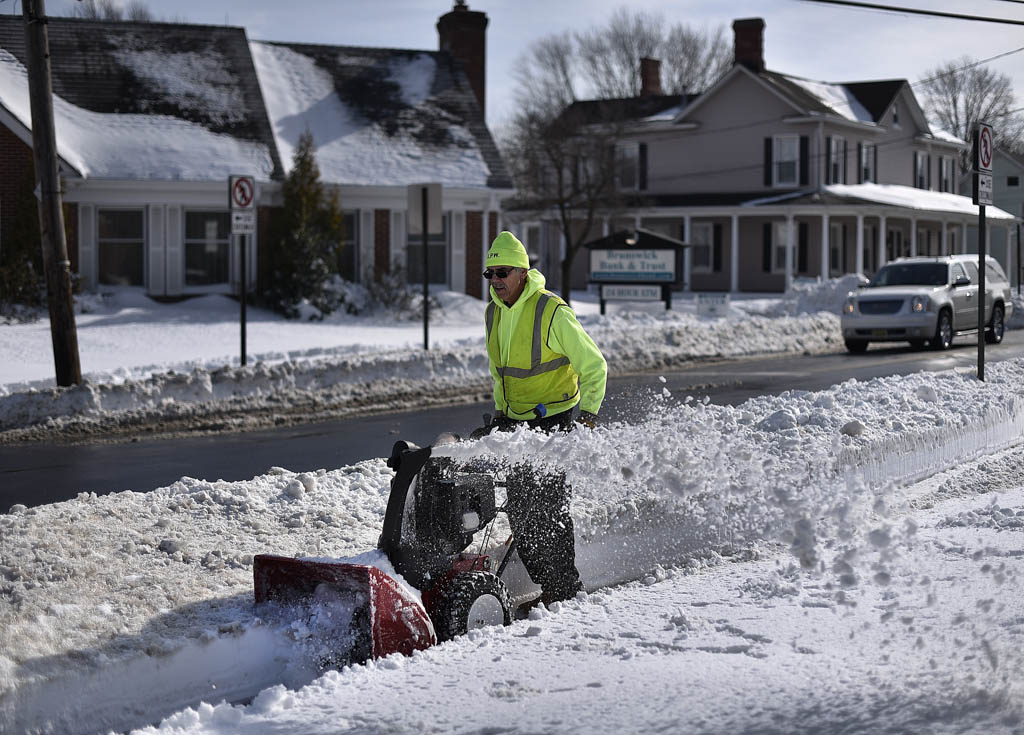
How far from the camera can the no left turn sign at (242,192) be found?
17406 millimetres

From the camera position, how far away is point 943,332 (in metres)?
23.6

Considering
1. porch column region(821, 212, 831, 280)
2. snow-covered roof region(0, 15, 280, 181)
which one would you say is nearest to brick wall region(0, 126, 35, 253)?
snow-covered roof region(0, 15, 280, 181)

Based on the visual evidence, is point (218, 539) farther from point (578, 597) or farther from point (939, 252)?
point (939, 252)

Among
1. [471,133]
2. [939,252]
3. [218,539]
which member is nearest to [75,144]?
[471,133]

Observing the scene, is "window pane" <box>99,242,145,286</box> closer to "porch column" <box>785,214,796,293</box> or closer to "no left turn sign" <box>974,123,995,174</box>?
"no left turn sign" <box>974,123,995,174</box>

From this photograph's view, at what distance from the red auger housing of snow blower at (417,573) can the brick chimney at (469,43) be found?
1308 inches

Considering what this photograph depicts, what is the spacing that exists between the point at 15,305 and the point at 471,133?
44.6ft

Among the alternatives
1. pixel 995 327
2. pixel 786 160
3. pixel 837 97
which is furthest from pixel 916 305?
pixel 837 97

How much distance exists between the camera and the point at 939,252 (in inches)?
2159

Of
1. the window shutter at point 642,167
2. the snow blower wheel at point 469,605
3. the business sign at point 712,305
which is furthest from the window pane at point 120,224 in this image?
the snow blower wheel at point 469,605

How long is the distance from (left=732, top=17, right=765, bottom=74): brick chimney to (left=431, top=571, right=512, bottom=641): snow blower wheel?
4323cm

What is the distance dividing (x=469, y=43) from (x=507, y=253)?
33.4 meters

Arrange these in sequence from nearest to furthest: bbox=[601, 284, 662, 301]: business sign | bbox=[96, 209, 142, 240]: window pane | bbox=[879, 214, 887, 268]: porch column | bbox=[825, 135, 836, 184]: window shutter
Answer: bbox=[96, 209, 142, 240]: window pane → bbox=[601, 284, 662, 301]: business sign → bbox=[825, 135, 836, 184]: window shutter → bbox=[879, 214, 887, 268]: porch column

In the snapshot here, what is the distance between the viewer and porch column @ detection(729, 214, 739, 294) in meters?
43.3
